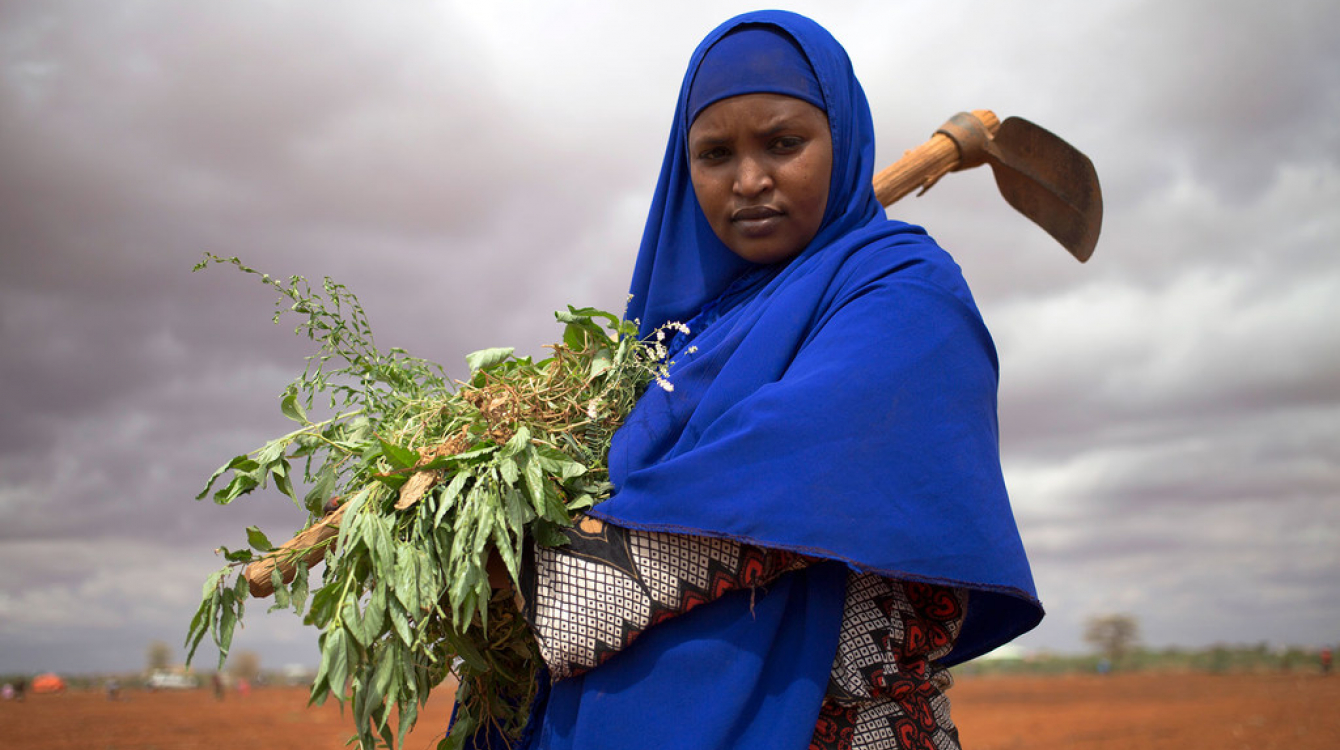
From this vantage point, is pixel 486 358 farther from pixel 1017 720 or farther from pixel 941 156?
pixel 1017 720

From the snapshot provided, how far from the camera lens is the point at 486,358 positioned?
2457 millimetres

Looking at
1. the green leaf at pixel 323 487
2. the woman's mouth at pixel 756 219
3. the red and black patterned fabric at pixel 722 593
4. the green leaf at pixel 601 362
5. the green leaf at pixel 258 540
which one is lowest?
the red and black patterned fabric at pixel 722 593

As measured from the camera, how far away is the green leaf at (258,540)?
2.06 m

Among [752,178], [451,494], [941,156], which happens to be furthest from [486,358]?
[941,156]

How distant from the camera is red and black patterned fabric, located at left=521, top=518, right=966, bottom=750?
190cm

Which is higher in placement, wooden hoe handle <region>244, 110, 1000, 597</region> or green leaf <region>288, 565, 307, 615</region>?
wooden hoe handle <region>244, 110, 1000, 597</region>

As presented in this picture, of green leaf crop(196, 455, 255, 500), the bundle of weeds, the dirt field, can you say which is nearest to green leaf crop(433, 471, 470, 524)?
the bundle of weeds

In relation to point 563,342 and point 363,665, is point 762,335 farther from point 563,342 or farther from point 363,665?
point 363,665

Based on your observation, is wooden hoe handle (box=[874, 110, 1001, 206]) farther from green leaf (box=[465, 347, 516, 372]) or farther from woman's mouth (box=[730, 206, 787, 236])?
green leaf (box=[465, 347, 516, 372])

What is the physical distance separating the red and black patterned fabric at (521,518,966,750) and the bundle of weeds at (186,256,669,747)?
12cm

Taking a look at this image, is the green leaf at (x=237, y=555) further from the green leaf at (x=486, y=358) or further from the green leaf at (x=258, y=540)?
the green leaf at (x=486, y=358)

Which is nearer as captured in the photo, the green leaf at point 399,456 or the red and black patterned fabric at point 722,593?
the red and black patterned fabric at point 722,593

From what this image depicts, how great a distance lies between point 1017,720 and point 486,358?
24344 millimetres

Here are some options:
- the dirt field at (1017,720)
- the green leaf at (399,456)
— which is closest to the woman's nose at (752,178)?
the green leaf at (399,456)
